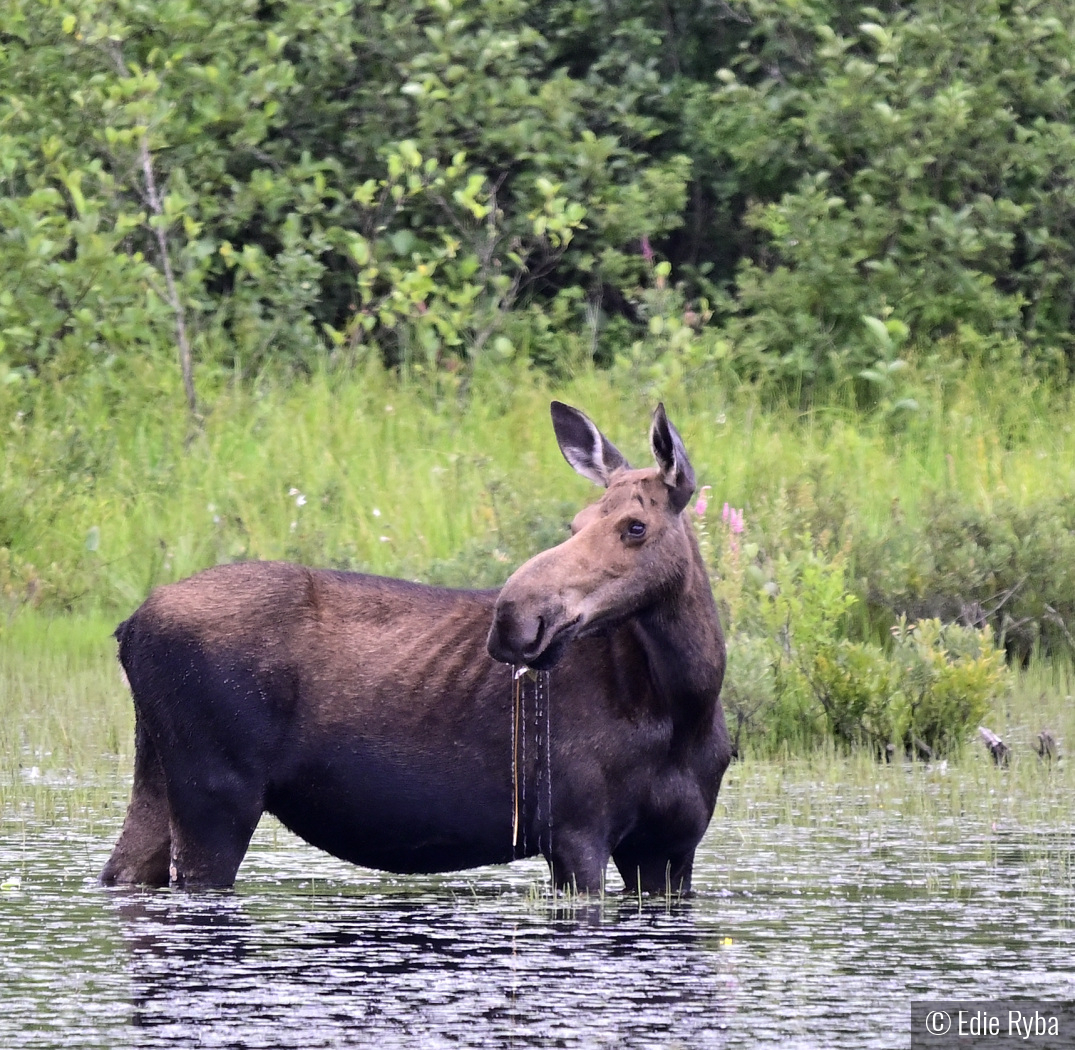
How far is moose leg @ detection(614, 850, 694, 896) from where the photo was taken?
6.31 m

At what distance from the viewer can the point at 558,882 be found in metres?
6.20

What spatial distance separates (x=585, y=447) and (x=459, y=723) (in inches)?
38.1

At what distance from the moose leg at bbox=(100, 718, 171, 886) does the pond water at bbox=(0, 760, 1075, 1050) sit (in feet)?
0.37

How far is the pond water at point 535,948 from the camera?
4.76 metres

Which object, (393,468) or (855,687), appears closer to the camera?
(855,687)

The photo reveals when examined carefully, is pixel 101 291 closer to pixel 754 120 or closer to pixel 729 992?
pixel 754 120

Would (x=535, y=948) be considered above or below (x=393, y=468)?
below

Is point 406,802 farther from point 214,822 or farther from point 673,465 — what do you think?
point 673,465

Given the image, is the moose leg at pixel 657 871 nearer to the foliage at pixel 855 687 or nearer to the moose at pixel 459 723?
the moose at pixel 459 723

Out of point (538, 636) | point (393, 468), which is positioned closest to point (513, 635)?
point (538, 636)

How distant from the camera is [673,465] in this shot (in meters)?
6.19

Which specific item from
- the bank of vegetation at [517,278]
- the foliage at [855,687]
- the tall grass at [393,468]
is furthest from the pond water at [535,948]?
the bank of vegetation at [517,278]

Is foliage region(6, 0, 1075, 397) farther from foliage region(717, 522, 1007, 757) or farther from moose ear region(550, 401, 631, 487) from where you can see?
moose ear region(550, 401, 631, 487)

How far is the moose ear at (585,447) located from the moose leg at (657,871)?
1123 mm
